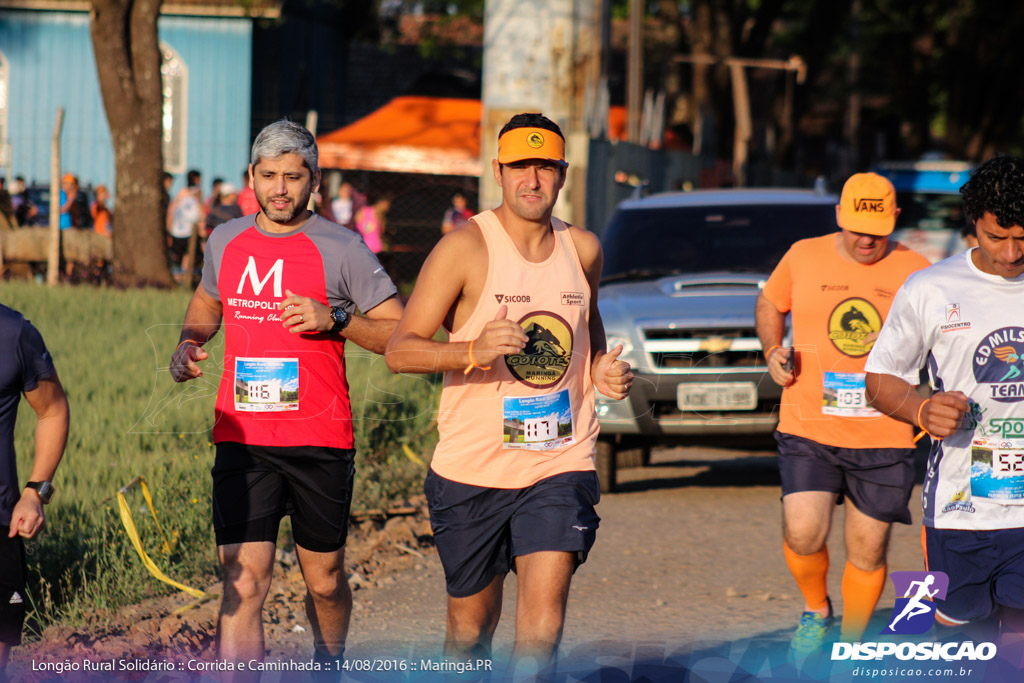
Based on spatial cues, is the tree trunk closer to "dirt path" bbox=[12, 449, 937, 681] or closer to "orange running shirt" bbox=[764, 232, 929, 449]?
"dirt path" bbox=[12, 449, 937, 681]

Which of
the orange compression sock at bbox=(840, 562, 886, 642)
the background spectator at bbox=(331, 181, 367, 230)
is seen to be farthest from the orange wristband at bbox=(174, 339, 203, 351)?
the background spectator at bbox=(331, 181, 367, 230)

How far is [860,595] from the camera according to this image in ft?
20.0

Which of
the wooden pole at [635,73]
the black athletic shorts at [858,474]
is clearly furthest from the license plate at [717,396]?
the wooden pole at [635,73]

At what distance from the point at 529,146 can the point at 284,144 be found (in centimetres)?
99

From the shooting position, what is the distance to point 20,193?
69.7ft

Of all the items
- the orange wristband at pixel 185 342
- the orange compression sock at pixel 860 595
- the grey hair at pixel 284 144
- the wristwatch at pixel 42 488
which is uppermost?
the grey hair at pixel 284 144

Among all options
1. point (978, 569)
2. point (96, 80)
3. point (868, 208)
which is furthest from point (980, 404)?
point (96, 80)

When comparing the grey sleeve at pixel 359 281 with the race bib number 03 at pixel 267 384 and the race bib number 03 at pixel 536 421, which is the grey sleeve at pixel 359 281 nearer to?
the race bib number 03 at pixel 267 384

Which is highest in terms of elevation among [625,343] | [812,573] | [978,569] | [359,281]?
[359,281]

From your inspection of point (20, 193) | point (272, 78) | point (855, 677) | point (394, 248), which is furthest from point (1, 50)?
point (855, 677)

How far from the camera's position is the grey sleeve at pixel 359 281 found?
5.20 metres

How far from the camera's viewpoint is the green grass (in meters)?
6.46

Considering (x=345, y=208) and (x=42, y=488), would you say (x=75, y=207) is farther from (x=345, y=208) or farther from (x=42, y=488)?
(x=42, y=488)

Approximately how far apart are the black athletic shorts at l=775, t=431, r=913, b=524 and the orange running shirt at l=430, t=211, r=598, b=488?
165 cm
